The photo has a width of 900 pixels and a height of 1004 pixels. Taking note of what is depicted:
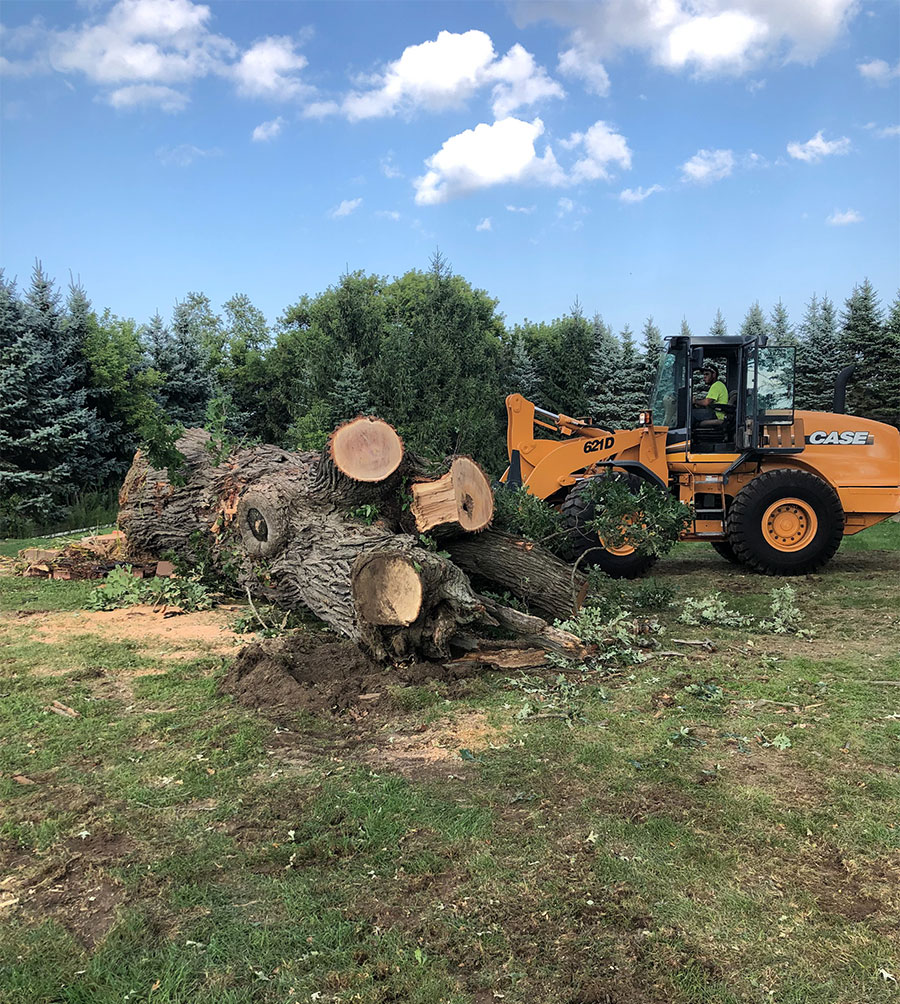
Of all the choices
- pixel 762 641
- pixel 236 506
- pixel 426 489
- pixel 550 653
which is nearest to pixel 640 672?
pixel 550 653

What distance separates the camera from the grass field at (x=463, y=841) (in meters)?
2.27

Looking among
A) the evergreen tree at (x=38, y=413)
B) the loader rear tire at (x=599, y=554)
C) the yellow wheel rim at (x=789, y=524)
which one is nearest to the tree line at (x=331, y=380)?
the evergreen tree at (x=38, y=413)

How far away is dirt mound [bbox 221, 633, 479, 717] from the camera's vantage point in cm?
457

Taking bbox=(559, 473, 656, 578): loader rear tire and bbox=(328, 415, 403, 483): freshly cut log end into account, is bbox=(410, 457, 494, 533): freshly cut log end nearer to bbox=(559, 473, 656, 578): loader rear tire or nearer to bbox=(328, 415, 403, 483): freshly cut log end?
bbox=(328, 415, 403, 483): freshly cut log end

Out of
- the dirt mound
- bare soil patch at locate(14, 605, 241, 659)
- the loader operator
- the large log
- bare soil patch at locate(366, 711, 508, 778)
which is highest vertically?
the loader operator

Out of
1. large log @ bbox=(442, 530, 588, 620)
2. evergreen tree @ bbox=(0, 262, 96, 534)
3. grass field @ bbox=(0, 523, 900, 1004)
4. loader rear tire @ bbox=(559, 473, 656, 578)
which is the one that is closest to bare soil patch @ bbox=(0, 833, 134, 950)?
grass field @ bbox=(0, 523, 900, 1004)

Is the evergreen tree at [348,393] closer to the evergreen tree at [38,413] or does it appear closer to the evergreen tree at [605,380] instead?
the evergreen tree at [38,413]

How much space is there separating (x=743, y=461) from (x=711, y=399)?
90 cm

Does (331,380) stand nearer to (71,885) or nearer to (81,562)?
(81,562)

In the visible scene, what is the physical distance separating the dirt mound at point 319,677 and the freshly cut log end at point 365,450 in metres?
1.33

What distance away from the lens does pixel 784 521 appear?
376 inches

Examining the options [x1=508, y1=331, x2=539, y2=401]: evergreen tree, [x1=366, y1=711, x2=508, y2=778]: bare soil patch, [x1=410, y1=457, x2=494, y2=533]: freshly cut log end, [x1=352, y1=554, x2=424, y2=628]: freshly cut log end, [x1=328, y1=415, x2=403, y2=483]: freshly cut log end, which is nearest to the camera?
[x1=366, y1=711, x2=508, y2=778]: bare soil patch

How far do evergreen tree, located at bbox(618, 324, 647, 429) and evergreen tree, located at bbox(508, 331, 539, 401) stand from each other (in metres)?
3.20

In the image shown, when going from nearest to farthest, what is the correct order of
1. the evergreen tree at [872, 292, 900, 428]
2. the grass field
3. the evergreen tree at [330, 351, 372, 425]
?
the grass field → the evergreen tree at [330, 351, 372, 425] → the evergreen tree at [872, 292, 900, 428]
